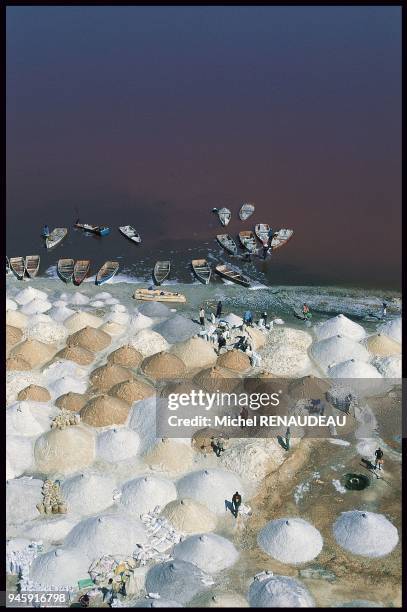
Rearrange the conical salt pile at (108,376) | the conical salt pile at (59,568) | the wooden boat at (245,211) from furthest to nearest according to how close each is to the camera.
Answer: the wooden boat at (245,211) < the conical salt pile at (108,376) < the conical salt pile at (59,568)

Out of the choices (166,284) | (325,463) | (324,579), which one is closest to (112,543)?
(324,579)

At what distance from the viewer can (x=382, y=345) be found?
121 feet

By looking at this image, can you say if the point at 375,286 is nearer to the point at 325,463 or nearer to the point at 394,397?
the point at 394,397

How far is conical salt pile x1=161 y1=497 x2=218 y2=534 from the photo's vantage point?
24.5m

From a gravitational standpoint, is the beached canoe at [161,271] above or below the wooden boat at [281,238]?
below

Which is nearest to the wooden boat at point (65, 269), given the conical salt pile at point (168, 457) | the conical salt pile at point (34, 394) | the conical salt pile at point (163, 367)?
the conical salt pile at point (163, 367)

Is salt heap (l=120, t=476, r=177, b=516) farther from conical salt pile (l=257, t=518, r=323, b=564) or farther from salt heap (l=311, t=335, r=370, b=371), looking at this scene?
salt heap (l=311, t=335, r=370, b=371)

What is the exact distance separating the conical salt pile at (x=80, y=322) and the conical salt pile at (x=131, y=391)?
8427 mm

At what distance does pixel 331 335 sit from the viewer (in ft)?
127

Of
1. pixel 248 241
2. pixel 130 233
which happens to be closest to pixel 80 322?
pixel 130 233

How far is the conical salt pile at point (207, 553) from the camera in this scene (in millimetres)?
22750

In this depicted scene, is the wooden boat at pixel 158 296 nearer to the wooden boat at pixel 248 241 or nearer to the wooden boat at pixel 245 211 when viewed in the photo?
the wooden boat at pixel 248 241

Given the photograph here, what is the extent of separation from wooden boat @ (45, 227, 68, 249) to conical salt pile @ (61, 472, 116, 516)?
108 ft

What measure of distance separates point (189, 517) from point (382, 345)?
61.4 ft
